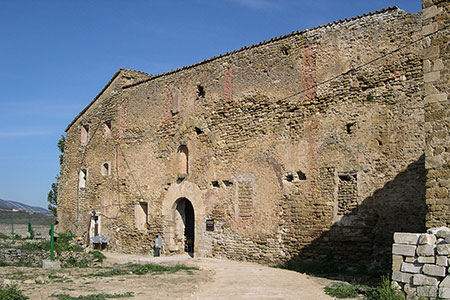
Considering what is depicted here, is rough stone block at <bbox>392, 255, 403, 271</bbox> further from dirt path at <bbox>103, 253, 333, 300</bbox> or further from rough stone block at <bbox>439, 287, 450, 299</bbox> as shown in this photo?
dirt path at <bbox>103, 253, 333, 300</bbox>

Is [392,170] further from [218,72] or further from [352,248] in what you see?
[218,72]

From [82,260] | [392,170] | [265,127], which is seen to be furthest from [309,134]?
[82,260]

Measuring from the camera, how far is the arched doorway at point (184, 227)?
15.4 metres

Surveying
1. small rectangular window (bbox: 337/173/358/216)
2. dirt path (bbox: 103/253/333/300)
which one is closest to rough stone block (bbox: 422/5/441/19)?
small rectangular window (bbox: 337/173/358/216)

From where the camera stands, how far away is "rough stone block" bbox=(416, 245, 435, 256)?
6.74 meters

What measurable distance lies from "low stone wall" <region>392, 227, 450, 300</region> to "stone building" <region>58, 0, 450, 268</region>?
2.05 feet

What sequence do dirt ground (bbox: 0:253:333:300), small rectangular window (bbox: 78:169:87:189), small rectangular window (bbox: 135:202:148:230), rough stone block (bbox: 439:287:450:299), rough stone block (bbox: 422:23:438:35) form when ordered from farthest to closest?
1. small rectangular window (bbox: 78:169:87:189)
2. small rectangular window (bbox: 135:202:148:230)
3. dirt ground (bbox: 0:253:333:300)
4. rough stone block (bbox: 422:23:438:35)
5. rough stone block (bbox: 439:287:450:299)

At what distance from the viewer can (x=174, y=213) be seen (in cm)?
1540

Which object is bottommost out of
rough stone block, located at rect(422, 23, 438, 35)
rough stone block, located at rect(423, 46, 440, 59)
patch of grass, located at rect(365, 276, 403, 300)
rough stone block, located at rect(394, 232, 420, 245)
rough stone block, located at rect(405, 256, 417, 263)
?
patch of grass, located at rect(365, 276, 403, 300)

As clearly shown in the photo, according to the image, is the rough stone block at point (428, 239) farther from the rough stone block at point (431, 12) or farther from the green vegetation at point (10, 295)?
the green vegetation at point (10, 295)

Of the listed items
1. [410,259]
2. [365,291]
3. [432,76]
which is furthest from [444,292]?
[432,76]

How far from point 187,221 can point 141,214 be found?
1775 millimetres

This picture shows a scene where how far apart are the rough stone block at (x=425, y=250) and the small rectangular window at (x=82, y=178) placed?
1548 cm

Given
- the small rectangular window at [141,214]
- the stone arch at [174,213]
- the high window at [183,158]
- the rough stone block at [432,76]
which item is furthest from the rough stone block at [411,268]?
the small rectangular window at [141,214]
